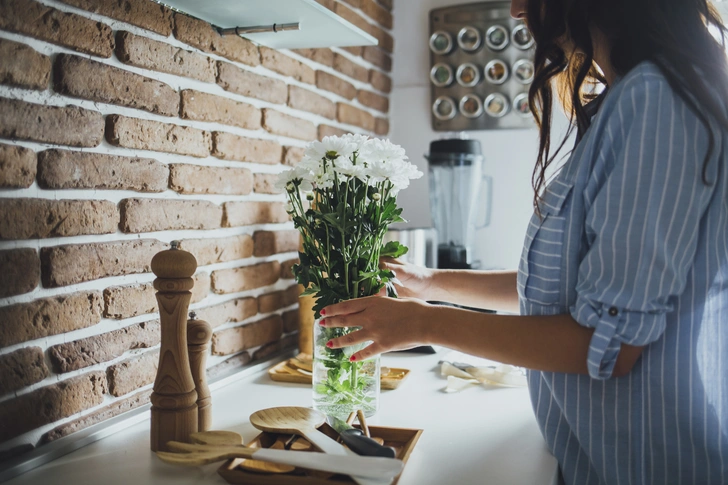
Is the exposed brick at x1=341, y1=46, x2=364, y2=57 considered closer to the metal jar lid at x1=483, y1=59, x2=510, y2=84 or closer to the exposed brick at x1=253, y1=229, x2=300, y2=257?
the metal jar lid at x1=483, y1=59, x2=510, y2=84

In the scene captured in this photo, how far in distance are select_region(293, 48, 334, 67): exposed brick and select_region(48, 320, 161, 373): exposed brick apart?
80cm

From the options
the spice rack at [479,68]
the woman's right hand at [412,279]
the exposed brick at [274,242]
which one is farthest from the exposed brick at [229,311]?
the spice rack at [479,68]

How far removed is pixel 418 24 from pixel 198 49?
1.10 m

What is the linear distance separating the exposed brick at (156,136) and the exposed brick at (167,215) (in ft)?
0.30

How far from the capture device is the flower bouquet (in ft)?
3.23

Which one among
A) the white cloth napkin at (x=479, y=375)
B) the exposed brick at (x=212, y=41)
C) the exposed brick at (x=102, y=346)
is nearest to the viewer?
the exposed brick at (x=102, y=346)

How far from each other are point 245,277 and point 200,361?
449 mm

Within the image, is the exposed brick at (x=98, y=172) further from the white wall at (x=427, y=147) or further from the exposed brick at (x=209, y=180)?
A: the white wall at (x=427, y=147)

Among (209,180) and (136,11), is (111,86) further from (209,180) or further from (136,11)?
(209,180)

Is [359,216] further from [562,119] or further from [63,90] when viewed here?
[562,119]

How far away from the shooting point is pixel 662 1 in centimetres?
79

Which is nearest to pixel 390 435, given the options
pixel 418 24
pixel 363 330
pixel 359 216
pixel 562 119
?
pixel 363 330

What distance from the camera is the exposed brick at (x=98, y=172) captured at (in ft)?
2.95

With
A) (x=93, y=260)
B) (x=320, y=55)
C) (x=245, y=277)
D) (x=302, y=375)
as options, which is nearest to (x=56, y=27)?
(x=93, y=260)
